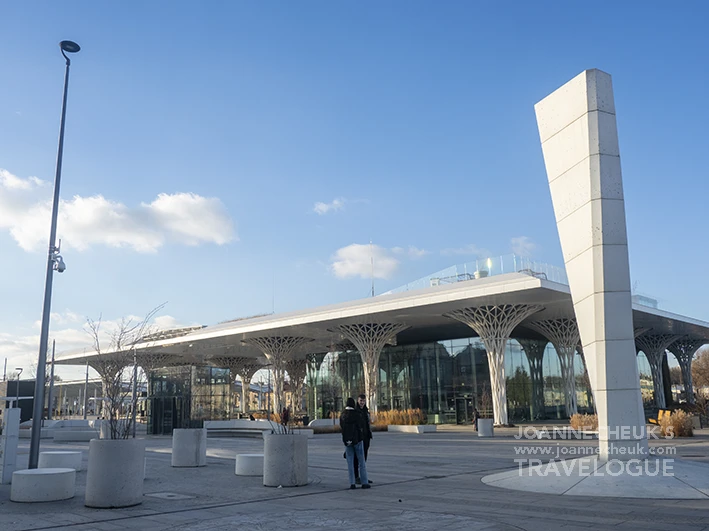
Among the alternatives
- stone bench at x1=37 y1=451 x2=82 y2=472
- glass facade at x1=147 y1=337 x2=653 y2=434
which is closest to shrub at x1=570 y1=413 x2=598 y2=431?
glass facade at x1=147 y1=337 x2=653 y2=434

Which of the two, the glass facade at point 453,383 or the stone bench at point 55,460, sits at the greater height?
the glass facade at point 453,383

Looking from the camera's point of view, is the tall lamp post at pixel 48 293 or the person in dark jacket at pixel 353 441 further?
the tall lamp post at pixel 48 293

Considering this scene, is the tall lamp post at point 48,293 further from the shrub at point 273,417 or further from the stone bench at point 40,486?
the shrub at point 273,417

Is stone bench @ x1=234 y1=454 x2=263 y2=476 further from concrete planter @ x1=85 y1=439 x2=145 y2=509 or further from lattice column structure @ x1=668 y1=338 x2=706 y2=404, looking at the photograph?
lattice column structure @ x1=668 y1=338 x2=706 y2=404

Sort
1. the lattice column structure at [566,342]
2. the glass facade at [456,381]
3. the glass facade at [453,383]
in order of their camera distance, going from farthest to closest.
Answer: the glass facade at [456,381], the glass facade at [453,383], the lattice column structure at [566,342]

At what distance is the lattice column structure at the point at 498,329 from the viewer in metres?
36.8

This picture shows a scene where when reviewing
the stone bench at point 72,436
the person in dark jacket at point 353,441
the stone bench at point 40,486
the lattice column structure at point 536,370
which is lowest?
the stone bench at point 72,436

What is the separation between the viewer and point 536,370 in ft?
170

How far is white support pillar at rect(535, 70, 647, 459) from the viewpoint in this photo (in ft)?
32.3

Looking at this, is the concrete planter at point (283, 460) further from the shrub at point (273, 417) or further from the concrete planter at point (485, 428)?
the shrub at point (273, 417)

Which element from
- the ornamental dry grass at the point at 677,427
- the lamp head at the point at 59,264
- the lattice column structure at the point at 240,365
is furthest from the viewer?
the lattice column structure at the point at 240,365

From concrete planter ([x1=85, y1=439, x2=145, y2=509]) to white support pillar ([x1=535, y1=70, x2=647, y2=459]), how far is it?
23.3 ft

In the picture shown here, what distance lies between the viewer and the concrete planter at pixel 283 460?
10.2m

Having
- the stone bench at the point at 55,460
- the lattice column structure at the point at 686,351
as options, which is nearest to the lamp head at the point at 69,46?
the stone bench at the point at 55,460
